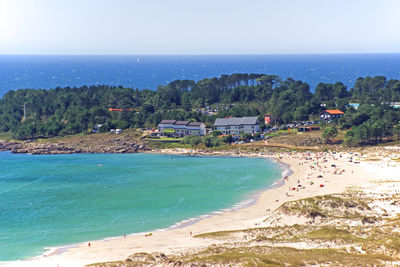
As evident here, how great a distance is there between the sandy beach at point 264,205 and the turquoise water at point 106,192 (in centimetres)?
260

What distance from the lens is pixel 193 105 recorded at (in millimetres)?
125125

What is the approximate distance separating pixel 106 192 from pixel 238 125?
1679 inches

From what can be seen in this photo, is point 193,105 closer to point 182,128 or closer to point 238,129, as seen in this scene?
point 182,128

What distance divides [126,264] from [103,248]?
6806 mm

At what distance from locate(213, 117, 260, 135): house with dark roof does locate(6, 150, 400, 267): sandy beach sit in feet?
46.5

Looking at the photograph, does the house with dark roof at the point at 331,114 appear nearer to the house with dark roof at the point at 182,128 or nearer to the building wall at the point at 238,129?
the building wall at the point at 238,129

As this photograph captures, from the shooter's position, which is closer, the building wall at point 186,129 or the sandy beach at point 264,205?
the sandy beach at point 264,205

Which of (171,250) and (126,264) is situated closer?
(126,264)

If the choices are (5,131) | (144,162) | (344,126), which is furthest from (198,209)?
(5,131)

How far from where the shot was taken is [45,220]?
52.8 meters

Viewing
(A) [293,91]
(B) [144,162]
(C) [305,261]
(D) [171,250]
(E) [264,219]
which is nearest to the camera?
(C) [305,261]

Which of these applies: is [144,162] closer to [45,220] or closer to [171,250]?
[45,220]

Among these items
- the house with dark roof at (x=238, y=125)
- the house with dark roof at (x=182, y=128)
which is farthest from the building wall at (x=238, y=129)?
the house with dark roof at (x=182, y=128)

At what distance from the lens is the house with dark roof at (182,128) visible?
99875 mm
